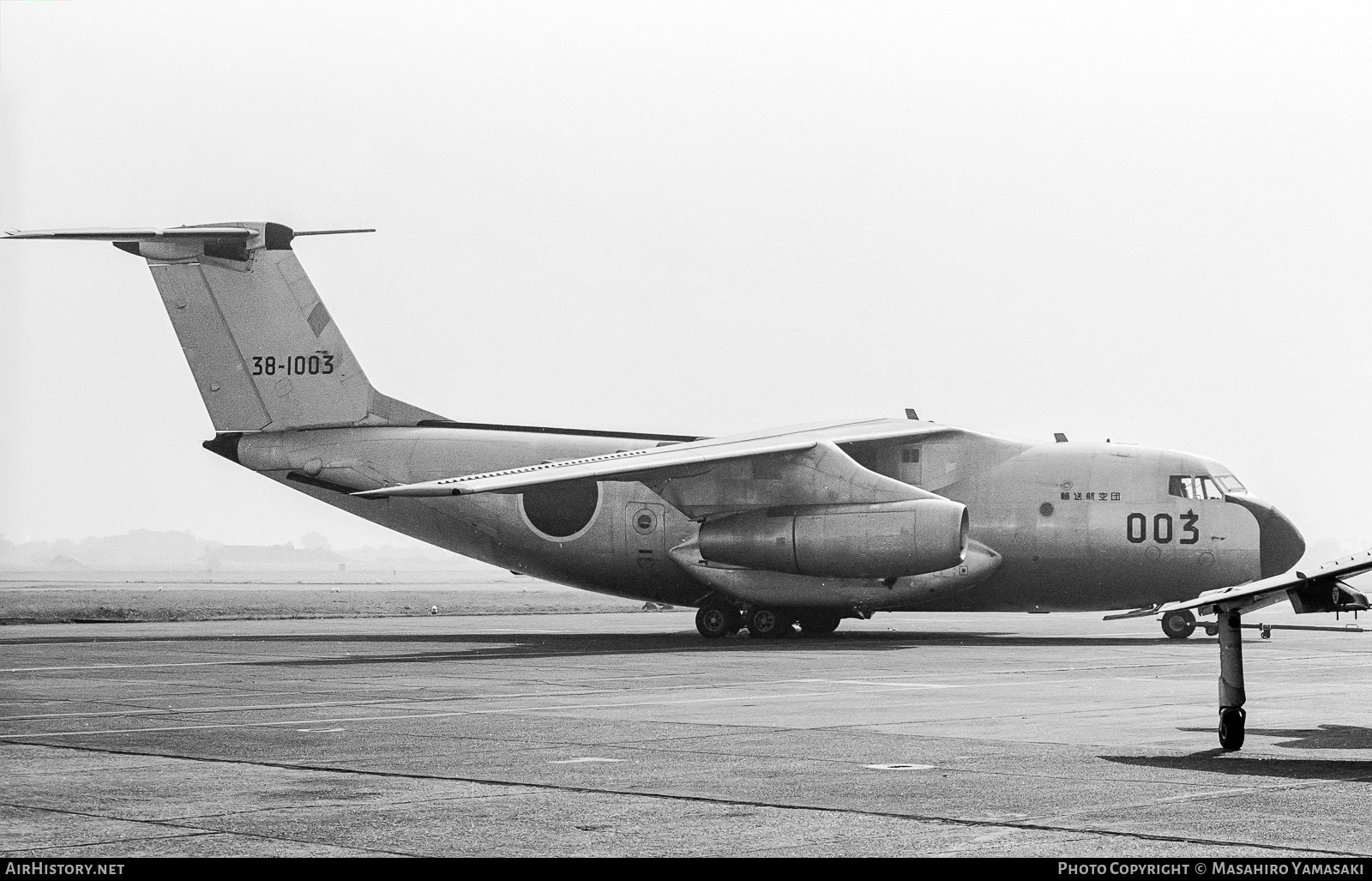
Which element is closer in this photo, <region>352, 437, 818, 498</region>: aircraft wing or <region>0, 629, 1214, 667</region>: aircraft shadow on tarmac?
<region>0, 629, 1214, 667</region>: aircraft shadow on tarmac

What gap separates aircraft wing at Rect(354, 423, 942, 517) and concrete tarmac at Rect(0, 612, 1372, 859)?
4451 mm

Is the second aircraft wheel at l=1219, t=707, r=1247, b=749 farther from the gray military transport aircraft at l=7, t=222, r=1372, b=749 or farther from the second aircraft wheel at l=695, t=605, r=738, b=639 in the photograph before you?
the second aircraft wheel at l=695, t=605, r=738, b=639

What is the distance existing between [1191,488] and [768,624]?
8.07 meters

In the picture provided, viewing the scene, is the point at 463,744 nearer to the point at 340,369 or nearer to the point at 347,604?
the point at 340,369

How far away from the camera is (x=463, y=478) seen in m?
30.8

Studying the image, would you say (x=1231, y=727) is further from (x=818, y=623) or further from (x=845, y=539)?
(x=818, y=623)

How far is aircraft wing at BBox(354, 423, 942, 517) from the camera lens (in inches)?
1104

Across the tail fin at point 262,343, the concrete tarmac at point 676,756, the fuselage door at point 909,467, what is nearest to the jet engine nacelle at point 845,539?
the fuselage door at point 909,467

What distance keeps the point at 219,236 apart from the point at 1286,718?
2372cm

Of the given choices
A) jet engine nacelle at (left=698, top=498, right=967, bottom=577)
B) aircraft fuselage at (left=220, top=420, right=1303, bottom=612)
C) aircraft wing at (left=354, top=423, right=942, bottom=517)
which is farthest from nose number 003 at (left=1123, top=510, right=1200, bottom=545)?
aircraft wing at (left=354, top=423, right=942, bottom=517)

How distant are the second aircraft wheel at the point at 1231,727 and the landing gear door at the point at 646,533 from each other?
19762mm

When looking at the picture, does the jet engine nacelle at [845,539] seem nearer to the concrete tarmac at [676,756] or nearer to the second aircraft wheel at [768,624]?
the second aircraft wheel at [768,624]

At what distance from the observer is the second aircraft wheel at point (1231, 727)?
462 inches
